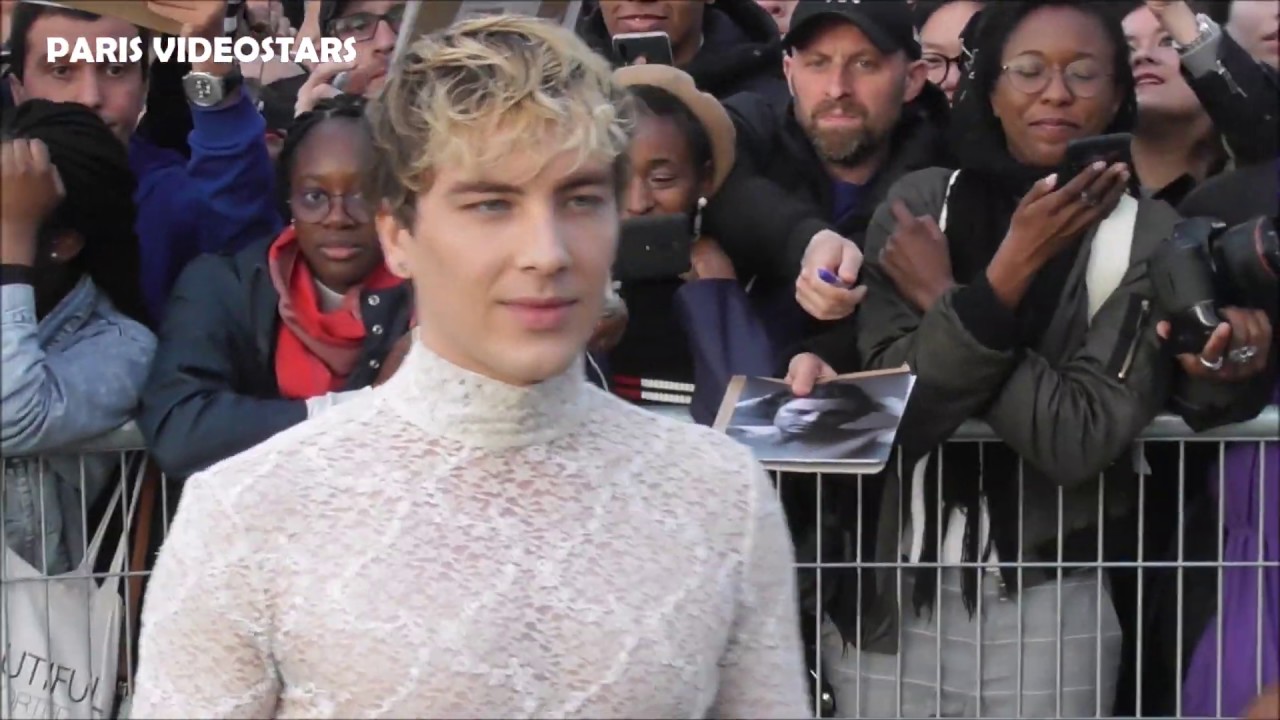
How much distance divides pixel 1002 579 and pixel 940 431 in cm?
34

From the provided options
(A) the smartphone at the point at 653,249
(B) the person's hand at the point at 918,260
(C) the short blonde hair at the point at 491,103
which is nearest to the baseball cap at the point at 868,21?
(B) the person's hand at the point at 918,260

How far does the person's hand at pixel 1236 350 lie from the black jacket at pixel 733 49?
1.37m

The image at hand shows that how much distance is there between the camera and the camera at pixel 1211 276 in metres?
3.71

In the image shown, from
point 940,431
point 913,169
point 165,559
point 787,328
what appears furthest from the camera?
point 913,169

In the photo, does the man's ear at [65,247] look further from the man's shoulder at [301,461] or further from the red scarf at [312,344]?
the man's shoulder at [301,461]

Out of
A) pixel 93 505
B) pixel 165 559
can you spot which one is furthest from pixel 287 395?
pixel 165 559

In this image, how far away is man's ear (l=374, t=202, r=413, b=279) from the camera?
7.19 ft

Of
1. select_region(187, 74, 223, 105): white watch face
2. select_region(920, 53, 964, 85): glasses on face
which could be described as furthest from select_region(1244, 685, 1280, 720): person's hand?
select_region(920, 53, 964, 85): glasses on face

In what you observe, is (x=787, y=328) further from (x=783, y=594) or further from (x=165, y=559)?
(x=165, y=559)

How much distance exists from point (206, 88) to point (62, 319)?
1.97 feet

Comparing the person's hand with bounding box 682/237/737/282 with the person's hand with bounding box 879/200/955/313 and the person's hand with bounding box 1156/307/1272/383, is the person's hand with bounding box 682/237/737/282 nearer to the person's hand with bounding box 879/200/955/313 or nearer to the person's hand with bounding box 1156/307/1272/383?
the person's hand with bounding box 879/200/955/313

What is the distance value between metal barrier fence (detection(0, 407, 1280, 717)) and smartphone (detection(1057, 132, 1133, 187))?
49 centimetres

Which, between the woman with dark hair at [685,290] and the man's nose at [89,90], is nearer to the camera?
the woman with dark hair at [685,290]

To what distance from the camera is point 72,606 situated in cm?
389
